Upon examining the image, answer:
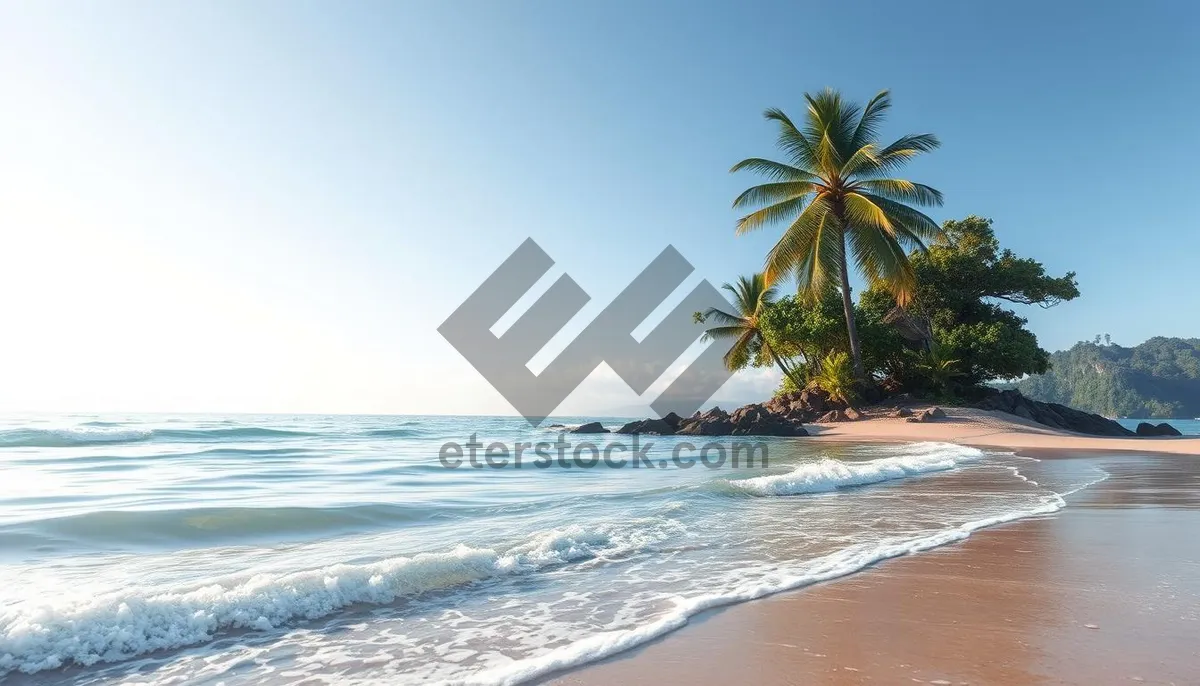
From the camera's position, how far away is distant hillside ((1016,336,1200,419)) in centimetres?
8819

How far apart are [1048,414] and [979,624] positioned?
27.2m

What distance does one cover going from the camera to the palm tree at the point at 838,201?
2053 centimetres

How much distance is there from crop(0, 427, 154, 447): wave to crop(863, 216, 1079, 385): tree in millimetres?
27450

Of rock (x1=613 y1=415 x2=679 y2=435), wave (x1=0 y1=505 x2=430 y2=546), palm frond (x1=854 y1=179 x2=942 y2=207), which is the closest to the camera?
wave (x1=0 y1=505 x2=430 y2=546)

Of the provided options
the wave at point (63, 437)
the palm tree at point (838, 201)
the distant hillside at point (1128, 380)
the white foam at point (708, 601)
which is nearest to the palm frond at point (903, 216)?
the palm tree at point (838, 201)

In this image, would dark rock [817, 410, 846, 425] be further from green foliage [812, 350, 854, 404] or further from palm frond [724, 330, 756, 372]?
palm frond [724, 330, 756, 372]

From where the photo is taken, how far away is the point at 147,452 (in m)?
14.8

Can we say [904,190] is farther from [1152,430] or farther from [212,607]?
[212,607]

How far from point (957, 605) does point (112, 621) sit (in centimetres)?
401

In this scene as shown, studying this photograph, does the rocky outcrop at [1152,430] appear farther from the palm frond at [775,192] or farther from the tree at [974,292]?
the palm frond at [775,192]

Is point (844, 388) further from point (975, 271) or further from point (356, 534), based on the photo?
point (356, 534)

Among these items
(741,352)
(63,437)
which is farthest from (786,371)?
(63,437)

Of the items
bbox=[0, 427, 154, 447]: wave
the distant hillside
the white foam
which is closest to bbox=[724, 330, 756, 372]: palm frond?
bbox=[0, 427, 154, 447]: wave

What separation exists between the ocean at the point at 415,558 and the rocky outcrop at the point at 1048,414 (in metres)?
15.2
